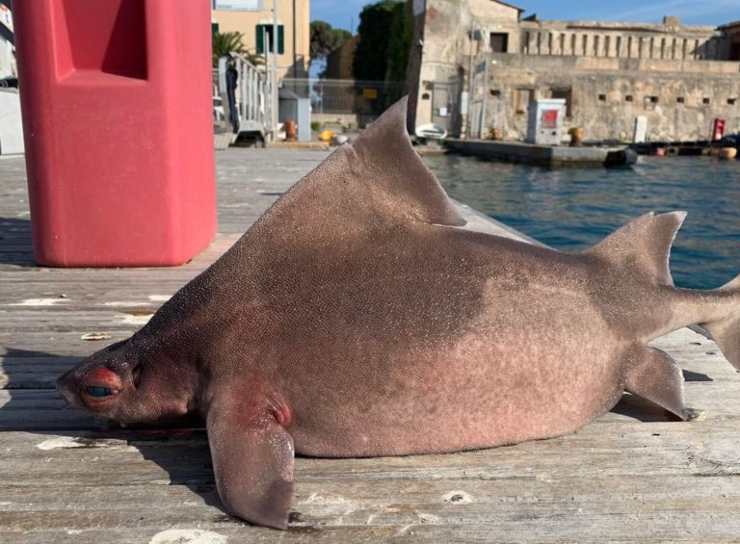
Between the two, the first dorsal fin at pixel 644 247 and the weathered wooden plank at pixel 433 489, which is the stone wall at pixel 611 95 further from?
the weathered wooden plank at pixel 433 489

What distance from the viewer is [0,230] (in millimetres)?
6270

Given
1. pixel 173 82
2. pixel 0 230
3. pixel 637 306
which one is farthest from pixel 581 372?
pixel 0 230

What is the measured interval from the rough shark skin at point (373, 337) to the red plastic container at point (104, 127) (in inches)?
98.0

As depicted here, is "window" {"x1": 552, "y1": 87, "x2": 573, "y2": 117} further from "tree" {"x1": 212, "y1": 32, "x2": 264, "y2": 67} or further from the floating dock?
"tree" {"x1": 212, "y1": 32, "x2": 264, "y2": 67}

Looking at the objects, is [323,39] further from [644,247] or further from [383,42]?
[644,247]

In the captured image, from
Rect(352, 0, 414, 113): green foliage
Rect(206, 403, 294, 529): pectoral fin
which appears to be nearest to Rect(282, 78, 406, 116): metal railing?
Rect(352, 0, 414, 113): green foliage

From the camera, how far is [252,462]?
1880 mm

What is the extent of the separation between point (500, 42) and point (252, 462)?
2019 inches

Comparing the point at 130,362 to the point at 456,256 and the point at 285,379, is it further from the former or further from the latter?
the point at 456,256

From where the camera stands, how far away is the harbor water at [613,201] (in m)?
12.2

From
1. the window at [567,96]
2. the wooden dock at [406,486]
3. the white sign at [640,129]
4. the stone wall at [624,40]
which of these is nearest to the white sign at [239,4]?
the wooden dock at [406,486]

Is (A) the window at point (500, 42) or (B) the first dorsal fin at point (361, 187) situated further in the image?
(A) the window at point (500, 42)

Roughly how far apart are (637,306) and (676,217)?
1.39ft

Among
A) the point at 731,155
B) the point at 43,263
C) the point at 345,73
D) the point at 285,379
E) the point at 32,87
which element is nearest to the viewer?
the point at 285,379
